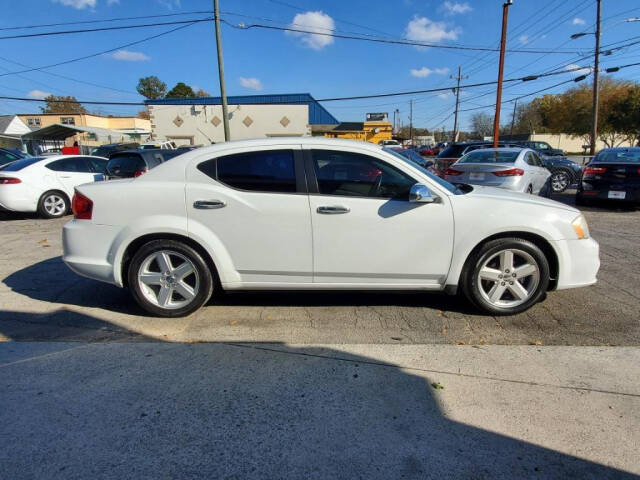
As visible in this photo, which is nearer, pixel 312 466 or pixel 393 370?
pixel 312 466

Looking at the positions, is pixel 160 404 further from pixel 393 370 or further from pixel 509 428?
pixel 509 428

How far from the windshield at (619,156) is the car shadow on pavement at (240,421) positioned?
8.57 m

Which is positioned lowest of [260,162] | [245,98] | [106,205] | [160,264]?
[160,264]

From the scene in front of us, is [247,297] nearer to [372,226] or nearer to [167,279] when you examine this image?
[167,279]

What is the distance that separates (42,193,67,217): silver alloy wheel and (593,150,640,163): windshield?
12.5 meters

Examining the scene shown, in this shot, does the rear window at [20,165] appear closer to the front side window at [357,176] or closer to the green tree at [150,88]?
the front side window at [357,176]

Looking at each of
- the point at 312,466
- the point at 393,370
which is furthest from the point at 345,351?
the point at 312,466

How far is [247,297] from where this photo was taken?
413cm

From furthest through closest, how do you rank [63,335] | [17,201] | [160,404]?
[17,201] → [63,335] → [160,404]

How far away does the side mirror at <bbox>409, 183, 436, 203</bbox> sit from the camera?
3266 millimetres

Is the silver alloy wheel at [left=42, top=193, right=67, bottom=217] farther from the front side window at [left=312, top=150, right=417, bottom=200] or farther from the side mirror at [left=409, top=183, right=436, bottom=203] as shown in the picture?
the side mirror at [left=409, top=183, right=436, bottom=203]

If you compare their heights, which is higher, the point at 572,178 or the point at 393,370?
the point at 572,178

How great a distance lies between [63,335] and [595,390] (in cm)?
412

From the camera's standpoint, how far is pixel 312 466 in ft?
6.34
